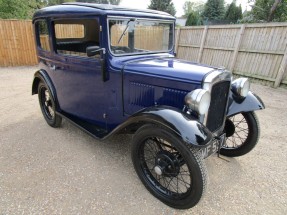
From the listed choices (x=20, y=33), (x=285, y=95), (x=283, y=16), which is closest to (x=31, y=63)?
(x=20, y=33)

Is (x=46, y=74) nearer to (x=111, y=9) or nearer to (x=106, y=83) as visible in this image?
(x=106, y=83)

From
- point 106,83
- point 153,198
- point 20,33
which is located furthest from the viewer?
point 20,33

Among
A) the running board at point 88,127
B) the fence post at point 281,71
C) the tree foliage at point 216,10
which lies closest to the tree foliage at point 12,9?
the running board at point 88,127

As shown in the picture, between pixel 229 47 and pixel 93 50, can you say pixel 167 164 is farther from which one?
pixel 229 47

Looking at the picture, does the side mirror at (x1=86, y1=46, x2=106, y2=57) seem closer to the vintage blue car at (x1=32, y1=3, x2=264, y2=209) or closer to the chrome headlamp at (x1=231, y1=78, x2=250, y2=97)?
the vintage blue car at (x1=32, y1=3, x2=264, y2=209)

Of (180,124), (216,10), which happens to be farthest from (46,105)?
(216,10)

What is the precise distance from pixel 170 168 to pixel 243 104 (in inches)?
51.5

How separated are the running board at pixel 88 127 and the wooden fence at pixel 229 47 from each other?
19.7ft

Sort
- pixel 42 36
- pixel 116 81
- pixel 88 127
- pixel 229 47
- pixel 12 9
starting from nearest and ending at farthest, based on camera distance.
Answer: pixel 116 81 → pixel 88 127 → pixel 42 36 → pixel 229 47 → pixel 12 9

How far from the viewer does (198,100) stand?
1809mm

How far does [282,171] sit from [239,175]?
62 cm

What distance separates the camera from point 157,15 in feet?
9.04

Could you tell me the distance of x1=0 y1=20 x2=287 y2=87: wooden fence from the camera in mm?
6371

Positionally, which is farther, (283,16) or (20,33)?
(283,16)
